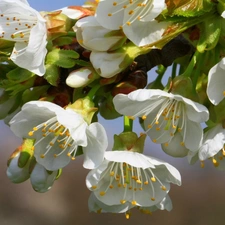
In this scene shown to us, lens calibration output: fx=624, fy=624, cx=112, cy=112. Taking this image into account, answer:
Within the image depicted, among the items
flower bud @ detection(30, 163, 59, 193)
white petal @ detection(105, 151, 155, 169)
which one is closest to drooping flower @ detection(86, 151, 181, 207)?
white petal @ detection(105, 151, 155, 169)

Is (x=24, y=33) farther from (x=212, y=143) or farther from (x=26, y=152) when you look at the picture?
(x=212, y=143)

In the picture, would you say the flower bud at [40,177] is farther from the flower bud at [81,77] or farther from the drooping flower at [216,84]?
the drooping flower at [216,84]

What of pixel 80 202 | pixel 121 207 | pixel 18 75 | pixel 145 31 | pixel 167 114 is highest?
pixel 145 31

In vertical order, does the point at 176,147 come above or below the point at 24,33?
below

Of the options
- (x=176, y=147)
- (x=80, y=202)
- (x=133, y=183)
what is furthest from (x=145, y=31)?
(x=80, y=202)

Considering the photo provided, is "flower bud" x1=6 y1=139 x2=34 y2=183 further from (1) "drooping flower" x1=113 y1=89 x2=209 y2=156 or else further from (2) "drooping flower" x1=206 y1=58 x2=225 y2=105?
(2) "drooping flower" x1=206 y1=58 x2=225 y2=105

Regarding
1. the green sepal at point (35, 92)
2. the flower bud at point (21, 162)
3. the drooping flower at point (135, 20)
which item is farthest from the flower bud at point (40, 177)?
the drooping flower at point (135, 20)

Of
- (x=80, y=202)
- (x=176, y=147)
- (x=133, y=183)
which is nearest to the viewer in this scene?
(x=176, y=147)
